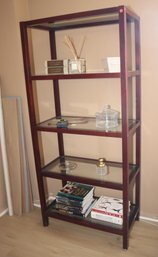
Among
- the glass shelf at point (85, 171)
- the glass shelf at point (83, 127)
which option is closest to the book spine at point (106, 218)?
the glass shelf at point (85, 171)

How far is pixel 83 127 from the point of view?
1820mm

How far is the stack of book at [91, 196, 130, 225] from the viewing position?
73.3 inches

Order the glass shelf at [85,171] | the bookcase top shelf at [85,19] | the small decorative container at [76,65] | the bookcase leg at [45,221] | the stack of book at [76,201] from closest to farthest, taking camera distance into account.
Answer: the bookcase top shelf at [85,19] → the small decorative container at [76,65] → the glass shelf at [85,171] → the stack of book at [76,201] → the bookcase leg at [45,221]

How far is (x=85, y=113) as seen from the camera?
209 centimetres

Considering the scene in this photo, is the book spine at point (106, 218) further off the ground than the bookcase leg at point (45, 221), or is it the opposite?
the book spine at point (106, 218)

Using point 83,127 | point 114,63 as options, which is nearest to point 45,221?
point 83,127

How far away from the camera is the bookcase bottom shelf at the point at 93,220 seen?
5.99ft

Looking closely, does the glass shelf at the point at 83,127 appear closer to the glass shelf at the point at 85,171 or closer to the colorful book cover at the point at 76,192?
the glass shelf at the point at 85,171

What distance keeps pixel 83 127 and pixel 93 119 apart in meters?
0.23

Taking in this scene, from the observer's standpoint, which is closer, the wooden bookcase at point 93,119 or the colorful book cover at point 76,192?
the wooden bookcase at point 93,119

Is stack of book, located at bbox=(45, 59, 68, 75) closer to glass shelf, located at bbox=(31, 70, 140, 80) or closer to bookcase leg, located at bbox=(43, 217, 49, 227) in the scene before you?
glass shelf, located at bbox=(31, 70, 140, 80)

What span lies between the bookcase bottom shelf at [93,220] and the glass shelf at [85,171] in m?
0.32

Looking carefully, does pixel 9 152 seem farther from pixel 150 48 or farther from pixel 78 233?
pixel 150 48

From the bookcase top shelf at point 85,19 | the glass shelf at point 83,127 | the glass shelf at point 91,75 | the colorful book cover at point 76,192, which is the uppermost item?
the bookcase top shelf at point 85,19
